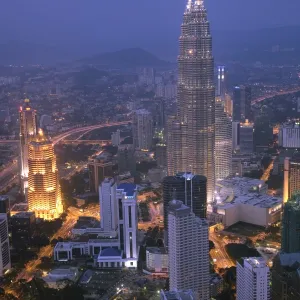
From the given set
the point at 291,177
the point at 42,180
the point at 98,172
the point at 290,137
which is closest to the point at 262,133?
the point at 290,137

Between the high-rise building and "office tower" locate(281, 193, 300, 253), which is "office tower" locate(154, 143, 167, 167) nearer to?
the high-rise building

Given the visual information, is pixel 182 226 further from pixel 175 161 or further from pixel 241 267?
pixel 175 161

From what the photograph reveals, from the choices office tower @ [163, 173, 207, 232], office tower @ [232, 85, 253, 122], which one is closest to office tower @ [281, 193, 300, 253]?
office tower @ [163, 173, 207, 232]

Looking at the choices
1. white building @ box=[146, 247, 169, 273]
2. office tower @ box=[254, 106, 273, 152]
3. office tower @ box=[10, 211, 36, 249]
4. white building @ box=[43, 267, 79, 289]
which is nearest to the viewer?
white building @ box=[43, 267, 79, 289]

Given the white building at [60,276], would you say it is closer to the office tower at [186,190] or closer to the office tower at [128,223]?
the office tower at [128,223]

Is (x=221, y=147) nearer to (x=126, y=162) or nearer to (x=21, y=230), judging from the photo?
(x=126, y=162)
